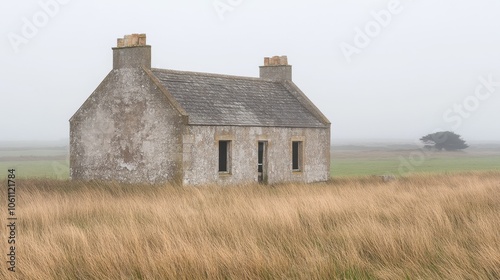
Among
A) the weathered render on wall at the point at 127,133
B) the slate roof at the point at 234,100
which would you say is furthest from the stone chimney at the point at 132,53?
the slate roof at the point at 234,100

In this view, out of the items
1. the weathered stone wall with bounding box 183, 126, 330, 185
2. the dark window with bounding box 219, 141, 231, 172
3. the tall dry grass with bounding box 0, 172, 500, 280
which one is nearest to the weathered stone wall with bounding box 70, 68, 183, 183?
the weathered stone wall with bounding box 183, 126, 330, 185

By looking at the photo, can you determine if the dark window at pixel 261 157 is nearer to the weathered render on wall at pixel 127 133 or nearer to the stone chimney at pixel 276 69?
the weathered render on wall at pixel 127 133

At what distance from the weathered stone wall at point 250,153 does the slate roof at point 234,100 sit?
0.90 ft

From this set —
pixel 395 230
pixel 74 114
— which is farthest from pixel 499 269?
pixel 74 114

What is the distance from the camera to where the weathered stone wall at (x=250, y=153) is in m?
20.0

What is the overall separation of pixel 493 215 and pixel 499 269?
3512 mm

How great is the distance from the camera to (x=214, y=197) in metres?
15.3

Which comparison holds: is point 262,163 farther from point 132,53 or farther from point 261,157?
point 132,53

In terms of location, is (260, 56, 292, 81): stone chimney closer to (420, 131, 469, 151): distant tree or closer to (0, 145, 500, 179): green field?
(0, 145, 500, 179): green field

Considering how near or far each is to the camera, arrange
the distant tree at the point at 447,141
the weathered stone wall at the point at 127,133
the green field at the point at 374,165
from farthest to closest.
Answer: the distant tree at the point at 447,141, the green field at the point at 374,165, the weathered stone wall at the point at 127,133

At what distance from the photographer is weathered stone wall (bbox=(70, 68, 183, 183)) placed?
19938 mm

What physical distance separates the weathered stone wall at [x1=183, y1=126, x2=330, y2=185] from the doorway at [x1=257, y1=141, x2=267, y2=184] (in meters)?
0.14

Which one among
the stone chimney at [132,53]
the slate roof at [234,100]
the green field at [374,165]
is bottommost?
the green field at [374,165]

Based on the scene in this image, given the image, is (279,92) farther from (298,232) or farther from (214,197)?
(298,232)
